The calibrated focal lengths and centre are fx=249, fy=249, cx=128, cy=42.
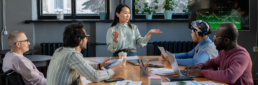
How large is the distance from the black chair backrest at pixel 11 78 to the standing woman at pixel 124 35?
127 cm

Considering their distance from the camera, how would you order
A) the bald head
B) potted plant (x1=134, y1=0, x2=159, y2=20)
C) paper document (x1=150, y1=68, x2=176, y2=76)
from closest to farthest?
1. the bald head
2. paper document (x1=150, y1=68, x2=176, y2=76)
3. potted plant (x1=134, y1=0, x2=159, y2=20)

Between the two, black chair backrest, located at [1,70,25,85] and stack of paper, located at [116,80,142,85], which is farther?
black chair backrest, located at [1,70,25,85]

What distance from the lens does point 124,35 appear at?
3119mm

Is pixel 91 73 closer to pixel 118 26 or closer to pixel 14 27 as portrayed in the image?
pixel 118 26

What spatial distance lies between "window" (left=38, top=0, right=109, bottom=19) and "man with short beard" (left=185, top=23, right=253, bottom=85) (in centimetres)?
310

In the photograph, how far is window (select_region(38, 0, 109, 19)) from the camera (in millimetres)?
4617

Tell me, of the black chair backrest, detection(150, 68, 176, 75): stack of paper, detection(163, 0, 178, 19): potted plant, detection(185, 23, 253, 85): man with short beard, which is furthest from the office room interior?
the black chair backrest

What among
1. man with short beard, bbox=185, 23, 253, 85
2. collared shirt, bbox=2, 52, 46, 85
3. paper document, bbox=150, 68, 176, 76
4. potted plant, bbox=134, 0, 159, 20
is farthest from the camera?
potted plant, bbox=134, 0, 159, 20

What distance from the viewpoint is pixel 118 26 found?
314 centimetres

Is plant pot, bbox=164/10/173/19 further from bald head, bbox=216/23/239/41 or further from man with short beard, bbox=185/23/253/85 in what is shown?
bald head, bbox=216/23/239/41

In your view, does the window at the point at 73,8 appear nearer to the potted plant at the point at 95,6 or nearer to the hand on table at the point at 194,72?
the potted plant at the point at 95,6

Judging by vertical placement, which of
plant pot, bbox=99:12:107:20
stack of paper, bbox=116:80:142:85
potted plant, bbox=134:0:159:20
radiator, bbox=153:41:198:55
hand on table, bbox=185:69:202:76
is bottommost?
stack of paper, bbox=116:80:142:85

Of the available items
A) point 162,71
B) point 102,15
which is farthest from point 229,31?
point 102,15

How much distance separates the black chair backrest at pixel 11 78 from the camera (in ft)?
5.84
